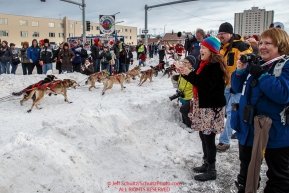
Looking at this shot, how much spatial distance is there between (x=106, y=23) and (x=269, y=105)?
10.6m

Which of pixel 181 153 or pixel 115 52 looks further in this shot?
pixel 115 52

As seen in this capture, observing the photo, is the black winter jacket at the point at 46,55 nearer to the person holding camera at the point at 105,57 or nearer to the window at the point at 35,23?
the person holding camera at the point at 105,57

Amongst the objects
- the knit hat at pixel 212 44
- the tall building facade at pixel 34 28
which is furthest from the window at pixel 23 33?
the knit hat at pixel 212 44

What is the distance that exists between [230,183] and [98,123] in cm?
263

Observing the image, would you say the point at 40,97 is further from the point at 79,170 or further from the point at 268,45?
the point at 268,45

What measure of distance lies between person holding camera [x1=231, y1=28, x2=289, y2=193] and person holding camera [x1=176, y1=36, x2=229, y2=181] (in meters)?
0.54

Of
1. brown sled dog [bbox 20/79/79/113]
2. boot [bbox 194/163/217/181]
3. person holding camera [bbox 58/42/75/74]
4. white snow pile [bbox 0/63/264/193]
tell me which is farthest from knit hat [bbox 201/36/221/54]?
person holding camera [bbox 58/42/75/74]

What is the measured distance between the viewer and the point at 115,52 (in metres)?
13.6

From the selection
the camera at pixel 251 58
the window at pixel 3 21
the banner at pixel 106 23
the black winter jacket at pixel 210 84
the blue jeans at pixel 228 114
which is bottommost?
the blue jeans at pixel 228 114

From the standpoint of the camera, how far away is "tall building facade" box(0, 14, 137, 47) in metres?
61.3

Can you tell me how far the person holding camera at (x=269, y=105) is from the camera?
221 cm

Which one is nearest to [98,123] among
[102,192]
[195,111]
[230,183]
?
[102,192]

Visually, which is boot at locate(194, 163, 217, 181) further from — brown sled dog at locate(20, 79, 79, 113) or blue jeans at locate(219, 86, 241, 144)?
brown sled dog at locate(20, 79, 79, 113)

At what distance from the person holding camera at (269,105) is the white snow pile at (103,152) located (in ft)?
3.69
